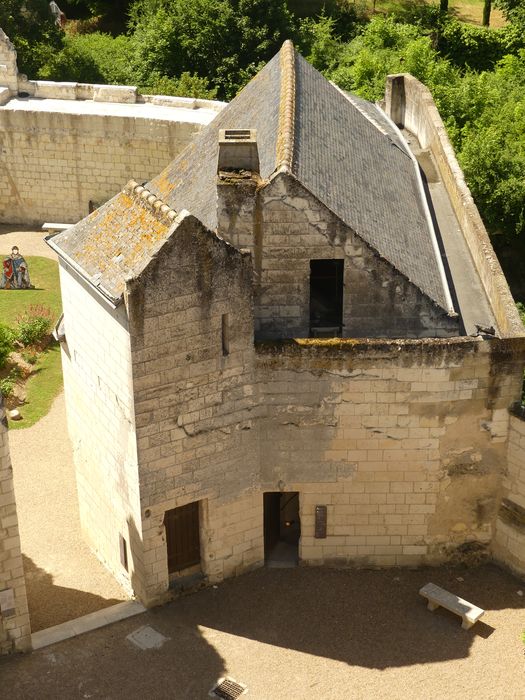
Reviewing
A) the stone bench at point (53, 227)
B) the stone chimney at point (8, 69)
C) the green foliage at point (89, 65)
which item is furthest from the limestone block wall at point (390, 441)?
the green foliage at point (89, 65)

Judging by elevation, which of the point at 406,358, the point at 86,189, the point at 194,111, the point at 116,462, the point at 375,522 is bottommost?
the point at 375,522

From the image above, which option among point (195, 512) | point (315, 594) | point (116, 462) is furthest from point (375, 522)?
point (116, 462)

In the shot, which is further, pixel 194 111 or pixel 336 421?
pixel 194 111

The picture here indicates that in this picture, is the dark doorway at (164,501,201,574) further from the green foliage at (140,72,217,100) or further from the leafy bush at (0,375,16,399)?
the green foliage at (140,72,217,100)

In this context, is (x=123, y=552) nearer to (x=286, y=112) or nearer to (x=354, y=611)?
(x=354, y=611)

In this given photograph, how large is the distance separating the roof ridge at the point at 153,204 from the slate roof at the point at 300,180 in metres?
0.11

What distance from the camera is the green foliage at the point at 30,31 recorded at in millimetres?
43469

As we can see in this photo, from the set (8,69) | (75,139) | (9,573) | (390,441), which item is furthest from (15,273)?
(390,441)

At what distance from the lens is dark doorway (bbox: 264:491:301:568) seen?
742 inches

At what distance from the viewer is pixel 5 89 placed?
119 feet

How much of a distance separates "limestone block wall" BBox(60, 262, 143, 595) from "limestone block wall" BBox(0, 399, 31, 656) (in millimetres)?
2069

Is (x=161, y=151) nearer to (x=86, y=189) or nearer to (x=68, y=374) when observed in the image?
(x=86, y=189)

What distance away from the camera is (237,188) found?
53.7 feet

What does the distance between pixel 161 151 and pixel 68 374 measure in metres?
16.8
